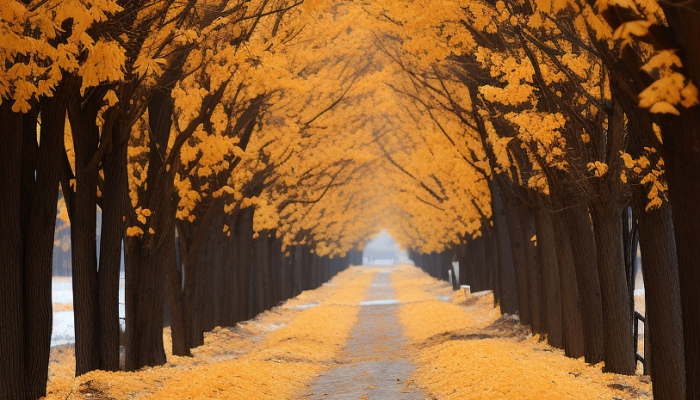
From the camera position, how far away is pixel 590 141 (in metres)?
13.6

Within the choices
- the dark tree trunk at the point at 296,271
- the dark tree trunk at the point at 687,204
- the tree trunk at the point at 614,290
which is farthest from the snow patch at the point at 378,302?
the dark tree trunk at the point at 687,204

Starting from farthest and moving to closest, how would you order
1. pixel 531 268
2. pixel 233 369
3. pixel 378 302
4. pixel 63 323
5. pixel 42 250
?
pixel 378 302 → pixel 63 323 → pixel 531 268 → pixel 233 369 → pixel 42 250

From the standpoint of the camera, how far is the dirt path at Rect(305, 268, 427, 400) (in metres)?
12.8

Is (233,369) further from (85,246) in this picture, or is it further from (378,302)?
(378,302)

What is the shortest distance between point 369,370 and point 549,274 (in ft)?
18.4

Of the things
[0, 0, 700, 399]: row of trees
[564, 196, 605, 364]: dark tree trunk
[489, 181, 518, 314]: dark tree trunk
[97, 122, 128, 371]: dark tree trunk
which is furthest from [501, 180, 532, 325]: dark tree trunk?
[97, 122, 128, 371]: dark tree trunk

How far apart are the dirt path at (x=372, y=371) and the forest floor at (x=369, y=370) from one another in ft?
0.06

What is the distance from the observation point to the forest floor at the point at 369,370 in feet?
38.8

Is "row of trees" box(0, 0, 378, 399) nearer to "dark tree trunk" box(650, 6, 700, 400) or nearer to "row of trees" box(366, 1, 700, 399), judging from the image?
"row of trees" box(366, 1, 700, 399)

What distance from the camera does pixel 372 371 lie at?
15461 mm

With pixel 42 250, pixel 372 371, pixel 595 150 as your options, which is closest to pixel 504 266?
pixel 372 371

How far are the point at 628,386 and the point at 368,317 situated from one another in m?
20.0

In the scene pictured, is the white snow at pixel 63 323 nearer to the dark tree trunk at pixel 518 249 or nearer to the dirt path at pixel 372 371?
the dirt path at pixel 372 371

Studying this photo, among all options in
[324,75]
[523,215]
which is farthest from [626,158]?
[324,75]
